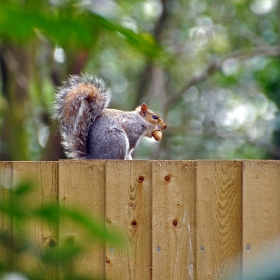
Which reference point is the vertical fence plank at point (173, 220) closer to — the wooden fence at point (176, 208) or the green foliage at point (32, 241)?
the wooden fence at point (176, 208)

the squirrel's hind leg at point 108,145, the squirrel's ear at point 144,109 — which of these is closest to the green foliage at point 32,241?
the squirrel's hind leg at point 108,145

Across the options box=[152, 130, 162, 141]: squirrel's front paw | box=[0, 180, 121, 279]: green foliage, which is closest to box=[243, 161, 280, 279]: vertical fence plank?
box=[0, 180, 121, 279]: green foliage

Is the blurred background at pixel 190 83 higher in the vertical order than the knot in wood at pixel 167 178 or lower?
higher

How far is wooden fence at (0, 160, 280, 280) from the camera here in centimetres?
214

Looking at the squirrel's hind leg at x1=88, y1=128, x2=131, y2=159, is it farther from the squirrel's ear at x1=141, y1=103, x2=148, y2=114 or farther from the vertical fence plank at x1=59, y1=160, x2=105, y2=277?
the vertical fence plank at x1=59, y1=160, x2=105, y2=277

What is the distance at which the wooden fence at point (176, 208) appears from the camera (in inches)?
84.4

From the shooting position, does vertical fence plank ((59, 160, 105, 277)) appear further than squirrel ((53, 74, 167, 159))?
No

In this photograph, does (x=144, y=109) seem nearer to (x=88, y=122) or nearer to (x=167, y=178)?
(x=88, y=122)

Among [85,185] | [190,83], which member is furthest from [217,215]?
[190,83]

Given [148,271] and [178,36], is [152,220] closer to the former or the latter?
[148,271]

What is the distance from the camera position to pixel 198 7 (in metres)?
11.7

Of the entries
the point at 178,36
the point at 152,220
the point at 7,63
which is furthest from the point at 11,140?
the point at 178,36

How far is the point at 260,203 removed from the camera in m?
2.15

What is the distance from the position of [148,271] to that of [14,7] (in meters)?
1.82
